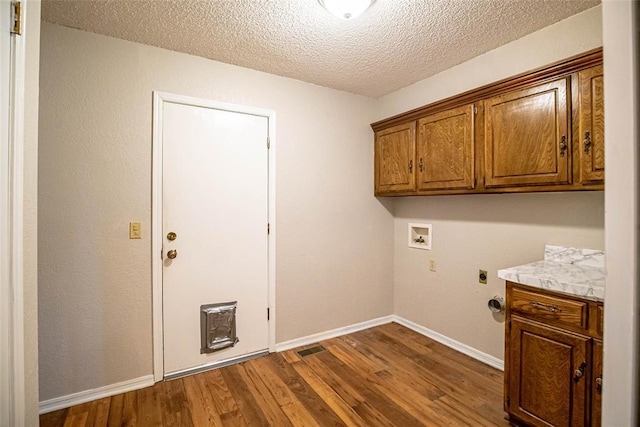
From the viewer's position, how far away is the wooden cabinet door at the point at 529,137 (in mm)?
1739

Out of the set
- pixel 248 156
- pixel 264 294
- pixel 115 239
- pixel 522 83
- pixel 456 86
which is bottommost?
pixel 264 294

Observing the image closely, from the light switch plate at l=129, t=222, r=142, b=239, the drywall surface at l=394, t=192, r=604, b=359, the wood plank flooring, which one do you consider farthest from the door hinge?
the drywall surface at l=394, t=192, r=604, b=359

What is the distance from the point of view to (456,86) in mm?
2461

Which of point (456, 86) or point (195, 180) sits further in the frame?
point (456, 86)

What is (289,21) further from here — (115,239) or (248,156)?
(115,239)

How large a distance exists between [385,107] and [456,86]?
789 mm

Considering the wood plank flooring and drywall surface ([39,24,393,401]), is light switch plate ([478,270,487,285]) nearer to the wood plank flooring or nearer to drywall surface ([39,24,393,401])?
the wood plank flooring

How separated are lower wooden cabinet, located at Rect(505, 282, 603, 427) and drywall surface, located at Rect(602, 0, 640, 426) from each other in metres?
1.00

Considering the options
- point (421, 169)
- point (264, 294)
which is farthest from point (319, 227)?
point (421, 169)

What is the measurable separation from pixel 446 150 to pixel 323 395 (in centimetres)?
206

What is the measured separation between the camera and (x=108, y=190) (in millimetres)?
1982

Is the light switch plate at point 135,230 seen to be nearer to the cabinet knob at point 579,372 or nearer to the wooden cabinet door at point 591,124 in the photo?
the cabinet knob at point 579,372

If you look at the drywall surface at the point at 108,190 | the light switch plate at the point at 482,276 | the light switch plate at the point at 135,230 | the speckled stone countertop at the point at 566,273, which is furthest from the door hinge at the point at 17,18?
the light switch plate at the point at 482,276

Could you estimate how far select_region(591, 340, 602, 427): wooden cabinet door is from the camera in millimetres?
1327
